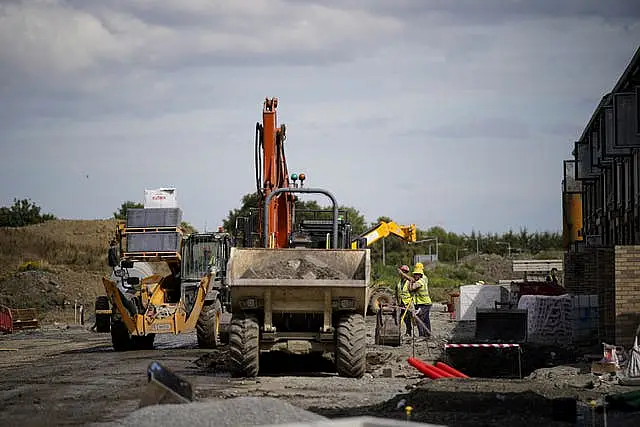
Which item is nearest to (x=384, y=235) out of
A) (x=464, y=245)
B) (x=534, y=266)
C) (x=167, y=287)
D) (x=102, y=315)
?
(x=102, y=315)

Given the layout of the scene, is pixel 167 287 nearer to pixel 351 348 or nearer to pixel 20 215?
pixel 351 348

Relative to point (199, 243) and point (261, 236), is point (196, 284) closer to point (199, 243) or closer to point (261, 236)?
point (199, 243)

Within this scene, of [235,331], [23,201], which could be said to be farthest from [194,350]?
[23,201]

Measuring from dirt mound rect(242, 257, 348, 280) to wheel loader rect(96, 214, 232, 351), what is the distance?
6.11 meters

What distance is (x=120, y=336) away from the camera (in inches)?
957

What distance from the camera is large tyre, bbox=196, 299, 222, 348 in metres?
24.1

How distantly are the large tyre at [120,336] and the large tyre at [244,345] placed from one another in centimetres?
765

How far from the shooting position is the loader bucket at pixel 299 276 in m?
16.8

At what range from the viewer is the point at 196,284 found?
2461cm

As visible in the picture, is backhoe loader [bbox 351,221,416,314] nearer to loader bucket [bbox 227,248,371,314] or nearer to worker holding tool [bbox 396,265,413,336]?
worker holding tool [bbox 396,265,413,336]

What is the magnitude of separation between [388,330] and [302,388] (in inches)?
263

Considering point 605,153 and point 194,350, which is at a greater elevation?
point 605,153

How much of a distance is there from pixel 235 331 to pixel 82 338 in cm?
1585

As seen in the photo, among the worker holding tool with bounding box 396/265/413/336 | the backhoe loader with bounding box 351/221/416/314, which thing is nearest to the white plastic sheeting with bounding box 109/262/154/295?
the worker holding tool with bounding box 396/265/413/336
